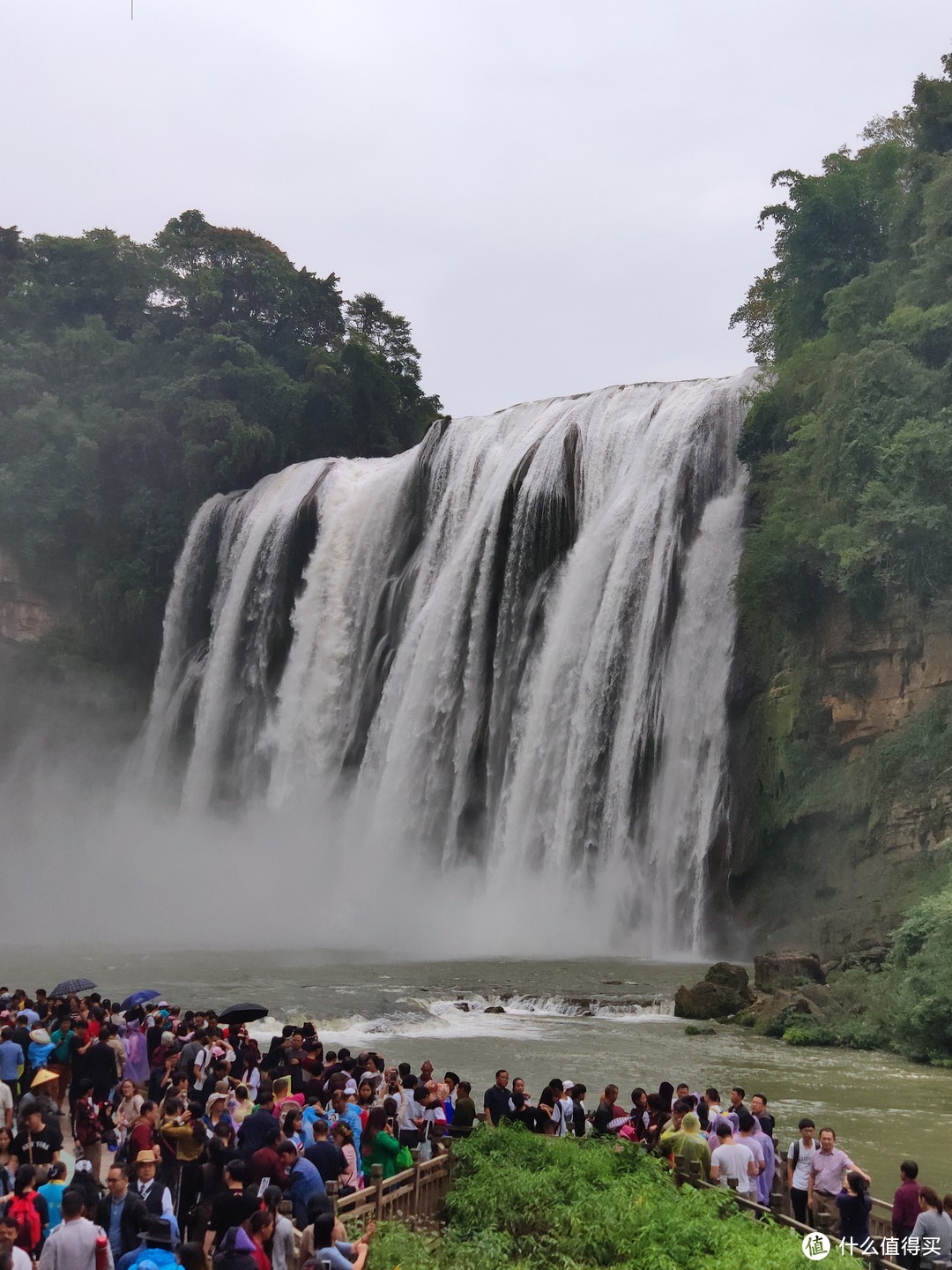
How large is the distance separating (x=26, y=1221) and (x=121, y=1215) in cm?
54

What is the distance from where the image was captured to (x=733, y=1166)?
Answer: 9375 millimetres

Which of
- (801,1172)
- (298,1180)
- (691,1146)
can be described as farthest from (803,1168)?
(298,1180)

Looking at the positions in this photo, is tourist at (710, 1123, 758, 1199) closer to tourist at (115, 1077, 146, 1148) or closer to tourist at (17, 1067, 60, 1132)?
tourist at (115, 1077, 146, 1148)

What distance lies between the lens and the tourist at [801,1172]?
9312 mm

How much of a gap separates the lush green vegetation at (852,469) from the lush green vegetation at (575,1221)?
17916 millimetres

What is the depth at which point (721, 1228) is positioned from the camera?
27.7ft

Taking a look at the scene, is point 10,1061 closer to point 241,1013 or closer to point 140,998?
point 241,1013

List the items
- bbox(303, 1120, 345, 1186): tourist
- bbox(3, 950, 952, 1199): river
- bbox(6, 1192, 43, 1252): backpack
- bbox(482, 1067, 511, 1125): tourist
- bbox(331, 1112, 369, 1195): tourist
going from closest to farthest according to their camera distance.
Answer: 1. bbox(6, 1192, 43, 1252): backpack
2. bbox(303, 1120, 345, 1186): tourist
3. bbox(331, 1112, 369, 1195): tourist
4. bbox(482, 1067, 511, 1125): tourist
5. bbox(3, 950, 952, 1199): river

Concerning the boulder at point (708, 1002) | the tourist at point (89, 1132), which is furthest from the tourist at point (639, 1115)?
the boulder at point (708, 1002)

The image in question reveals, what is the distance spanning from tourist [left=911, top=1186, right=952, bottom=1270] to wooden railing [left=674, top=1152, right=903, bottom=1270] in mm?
198

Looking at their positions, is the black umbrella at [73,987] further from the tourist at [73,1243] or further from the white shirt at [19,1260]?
the white shirt at [19,1260]

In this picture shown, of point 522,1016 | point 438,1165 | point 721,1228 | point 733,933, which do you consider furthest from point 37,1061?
point 733,933

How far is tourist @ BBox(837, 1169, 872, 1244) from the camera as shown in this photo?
341 inches

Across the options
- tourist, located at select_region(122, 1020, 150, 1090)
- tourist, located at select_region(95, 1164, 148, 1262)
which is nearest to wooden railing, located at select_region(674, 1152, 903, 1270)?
tourist, located at select_region(95, 1164, 148, 1262)
